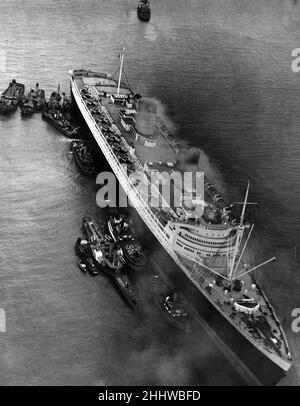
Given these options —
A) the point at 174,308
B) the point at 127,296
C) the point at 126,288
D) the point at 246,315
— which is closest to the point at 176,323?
the point at 174,308

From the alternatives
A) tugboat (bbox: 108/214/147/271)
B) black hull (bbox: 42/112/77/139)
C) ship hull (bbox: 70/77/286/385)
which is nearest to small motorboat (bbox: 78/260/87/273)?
tugboat (bbox: 108/214/147/271)

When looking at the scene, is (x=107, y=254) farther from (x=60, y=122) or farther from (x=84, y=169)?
(x=60, y=122)

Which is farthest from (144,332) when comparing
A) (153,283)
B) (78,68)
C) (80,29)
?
(80,29)

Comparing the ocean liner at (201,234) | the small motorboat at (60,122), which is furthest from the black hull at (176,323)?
the small motorboat at (60,122)

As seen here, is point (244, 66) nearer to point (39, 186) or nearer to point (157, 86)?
point (157, 86)

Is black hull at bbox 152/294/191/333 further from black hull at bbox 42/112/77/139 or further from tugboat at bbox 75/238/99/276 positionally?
black hull at bbox 42/112/77/139

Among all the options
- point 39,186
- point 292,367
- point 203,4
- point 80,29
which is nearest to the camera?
point 292,367
